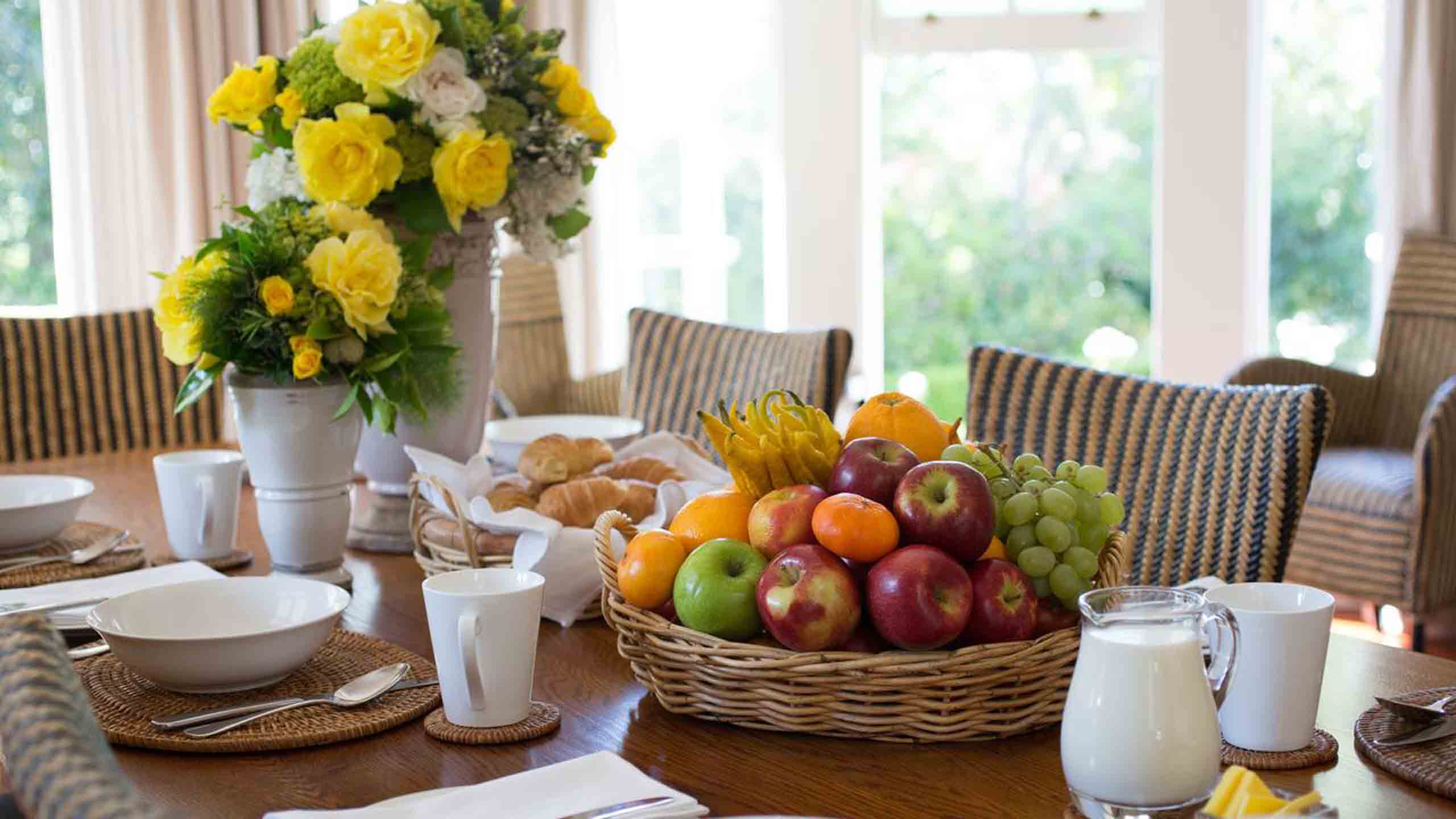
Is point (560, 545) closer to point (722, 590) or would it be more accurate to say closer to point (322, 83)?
point (722, 590)

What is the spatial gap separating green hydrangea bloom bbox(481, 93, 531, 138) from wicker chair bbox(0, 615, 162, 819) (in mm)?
1017

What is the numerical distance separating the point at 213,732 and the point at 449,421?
0.71m

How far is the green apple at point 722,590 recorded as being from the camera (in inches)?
40.0

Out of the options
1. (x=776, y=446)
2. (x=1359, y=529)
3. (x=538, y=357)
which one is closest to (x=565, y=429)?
(x=776, y=446)

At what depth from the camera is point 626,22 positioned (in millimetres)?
4863

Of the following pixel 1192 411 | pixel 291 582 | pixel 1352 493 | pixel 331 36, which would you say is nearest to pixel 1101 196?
pixel 1352 493

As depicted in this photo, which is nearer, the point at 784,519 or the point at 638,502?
the point at 784,519

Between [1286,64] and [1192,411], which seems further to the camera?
[1286,64]

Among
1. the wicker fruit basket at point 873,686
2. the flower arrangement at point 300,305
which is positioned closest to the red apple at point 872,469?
the wicker fruit basket at point 873,686

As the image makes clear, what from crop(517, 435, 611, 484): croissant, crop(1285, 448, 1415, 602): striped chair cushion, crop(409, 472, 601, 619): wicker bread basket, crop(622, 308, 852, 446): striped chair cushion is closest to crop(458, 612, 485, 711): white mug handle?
crop(409, 472, 601, 619): wicker bread basket

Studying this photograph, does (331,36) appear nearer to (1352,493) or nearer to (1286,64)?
(1352,493)

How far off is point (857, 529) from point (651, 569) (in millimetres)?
161

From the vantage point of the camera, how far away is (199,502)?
1.56 meters

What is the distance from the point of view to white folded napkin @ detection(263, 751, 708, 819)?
2.80ft
